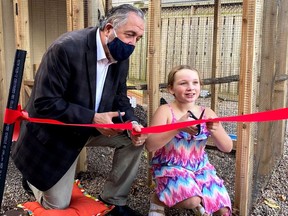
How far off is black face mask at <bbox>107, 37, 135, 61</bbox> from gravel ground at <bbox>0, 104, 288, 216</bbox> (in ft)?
3.94

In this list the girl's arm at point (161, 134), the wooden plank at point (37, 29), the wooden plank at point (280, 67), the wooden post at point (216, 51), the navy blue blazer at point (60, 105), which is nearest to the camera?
the navy blue blazer at point (60, 105)

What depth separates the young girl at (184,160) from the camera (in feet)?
7.11

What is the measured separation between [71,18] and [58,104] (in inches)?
46.0

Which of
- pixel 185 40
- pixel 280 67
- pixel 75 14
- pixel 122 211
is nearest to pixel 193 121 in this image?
pixel 122 211

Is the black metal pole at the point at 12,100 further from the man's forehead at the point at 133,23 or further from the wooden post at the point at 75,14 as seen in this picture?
the wooden post at the point at 75,14

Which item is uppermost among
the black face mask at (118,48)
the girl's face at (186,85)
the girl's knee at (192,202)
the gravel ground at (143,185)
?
the black face mask at (118,48)

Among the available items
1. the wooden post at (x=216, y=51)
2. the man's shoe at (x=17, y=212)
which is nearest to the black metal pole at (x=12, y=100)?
the man's shoe at (x=17, y=212)

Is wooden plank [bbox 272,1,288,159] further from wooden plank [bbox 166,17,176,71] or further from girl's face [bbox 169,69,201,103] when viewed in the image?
wooden plank [bbox 166,17,176,71]

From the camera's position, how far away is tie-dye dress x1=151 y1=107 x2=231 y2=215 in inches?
85.5

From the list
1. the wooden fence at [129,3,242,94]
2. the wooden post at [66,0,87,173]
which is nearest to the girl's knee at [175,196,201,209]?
the wooden post at [66,0,87,173]

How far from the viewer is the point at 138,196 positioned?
9.43 feet

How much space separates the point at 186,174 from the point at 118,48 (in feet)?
Result: 2.94

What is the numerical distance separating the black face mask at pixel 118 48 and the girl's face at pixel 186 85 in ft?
1.22

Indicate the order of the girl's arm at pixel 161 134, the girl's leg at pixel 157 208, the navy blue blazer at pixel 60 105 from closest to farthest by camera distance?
1. the navy blue blazer at pixel 60 105
2. the girl's arm at pixel 161 134
3. the girl's leg at pixel 157 208
